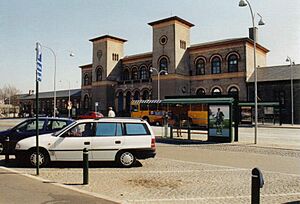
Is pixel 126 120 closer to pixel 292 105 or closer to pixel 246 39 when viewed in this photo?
pixel 292 105

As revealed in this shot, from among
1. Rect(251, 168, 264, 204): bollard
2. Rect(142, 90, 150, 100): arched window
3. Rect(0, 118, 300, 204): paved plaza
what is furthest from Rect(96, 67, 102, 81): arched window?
Rect(251, 168, 264, 204): bollard

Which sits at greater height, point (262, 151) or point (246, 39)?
point (246, 39)

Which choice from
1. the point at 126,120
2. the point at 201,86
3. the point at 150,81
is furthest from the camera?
the point at 150,81

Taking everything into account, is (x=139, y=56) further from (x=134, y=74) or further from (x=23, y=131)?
(x=23, y=131)

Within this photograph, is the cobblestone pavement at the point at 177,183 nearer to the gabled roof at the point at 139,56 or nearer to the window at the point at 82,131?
the window at the point at 82,131

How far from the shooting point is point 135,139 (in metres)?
10.5

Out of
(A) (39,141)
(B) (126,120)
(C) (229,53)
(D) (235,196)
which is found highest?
(C) (229,53)

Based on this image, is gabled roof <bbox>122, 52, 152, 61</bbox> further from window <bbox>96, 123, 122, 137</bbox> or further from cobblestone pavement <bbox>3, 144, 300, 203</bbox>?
cobblestone pavement <bbox>3, 144, 300, 203</bbox>

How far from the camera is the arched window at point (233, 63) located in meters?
46.2

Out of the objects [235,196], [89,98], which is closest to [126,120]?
[235,196]

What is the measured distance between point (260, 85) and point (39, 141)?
39.7 meters

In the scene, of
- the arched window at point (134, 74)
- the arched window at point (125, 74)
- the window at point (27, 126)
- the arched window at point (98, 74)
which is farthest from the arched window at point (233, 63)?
the window at point (27, 126)

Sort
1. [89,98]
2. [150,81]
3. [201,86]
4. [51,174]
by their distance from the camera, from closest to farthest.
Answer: [51,174] < [201,86] < [150,81] < [89,98]

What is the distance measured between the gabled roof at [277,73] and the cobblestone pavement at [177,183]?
36.5 m
